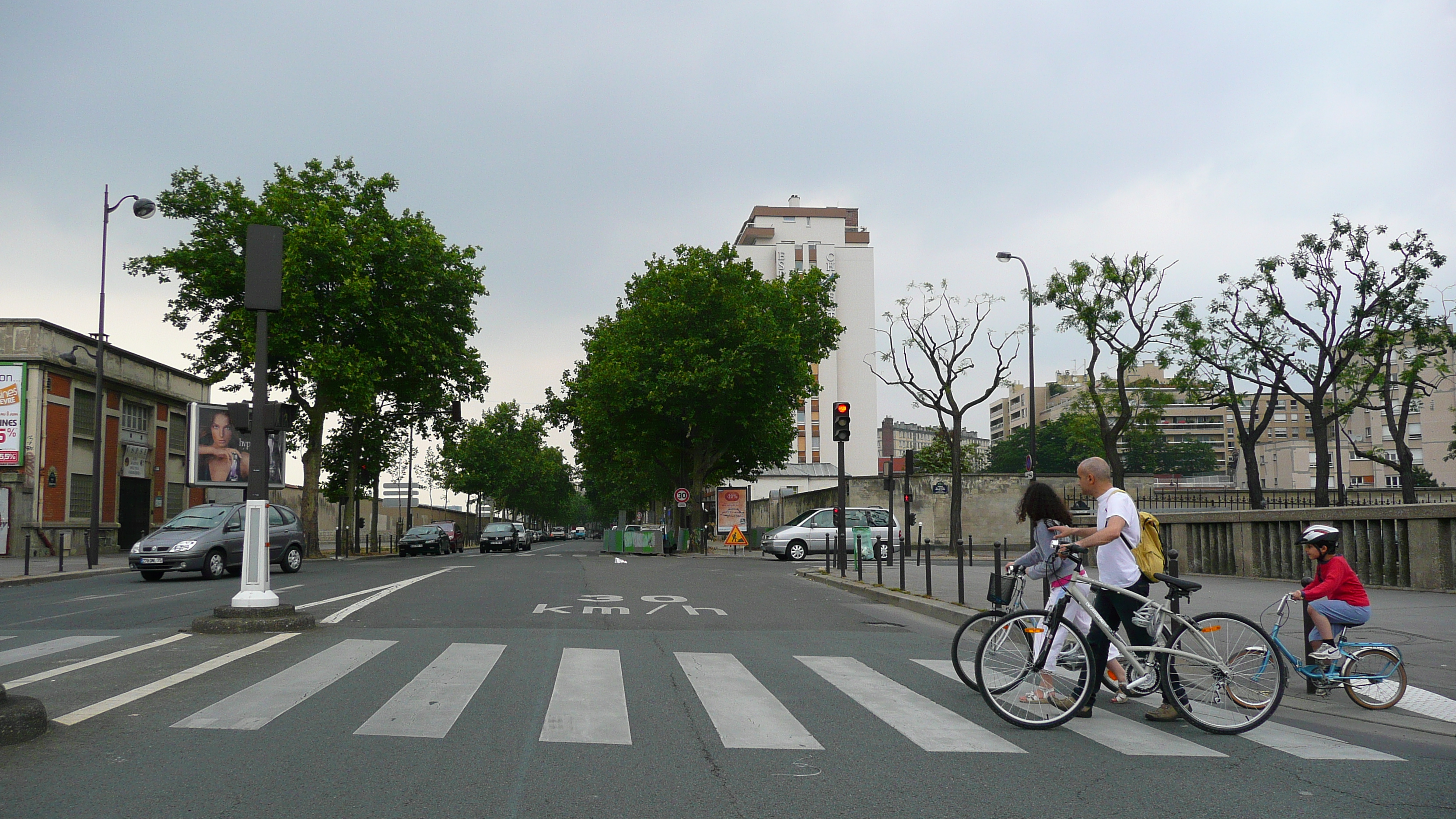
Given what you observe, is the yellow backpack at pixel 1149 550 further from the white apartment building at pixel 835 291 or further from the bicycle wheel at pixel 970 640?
the white apartment building at pixel 835 291

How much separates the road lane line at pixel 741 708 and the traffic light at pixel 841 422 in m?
11.5

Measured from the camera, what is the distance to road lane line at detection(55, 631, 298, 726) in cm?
633

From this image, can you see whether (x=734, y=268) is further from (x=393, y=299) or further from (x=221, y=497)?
(x=221, y=497)

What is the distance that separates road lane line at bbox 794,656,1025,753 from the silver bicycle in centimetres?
38

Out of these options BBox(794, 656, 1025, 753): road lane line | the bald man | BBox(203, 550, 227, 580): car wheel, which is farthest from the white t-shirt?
BBox(203, 550, 227, 580): car wheel

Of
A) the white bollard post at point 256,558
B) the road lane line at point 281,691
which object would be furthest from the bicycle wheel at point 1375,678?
the white bollard post at point 256,558

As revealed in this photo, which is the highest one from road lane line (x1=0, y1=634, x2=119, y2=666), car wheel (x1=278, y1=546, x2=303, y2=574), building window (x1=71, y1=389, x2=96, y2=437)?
building window (x1=71, y1=389, x2=96, y2=437)

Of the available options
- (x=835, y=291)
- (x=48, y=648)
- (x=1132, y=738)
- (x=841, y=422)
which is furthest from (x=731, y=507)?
(x=835, y=291)

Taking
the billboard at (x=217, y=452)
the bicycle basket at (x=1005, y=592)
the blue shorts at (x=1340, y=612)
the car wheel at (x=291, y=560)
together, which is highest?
the billboard at (x=217, y=452)

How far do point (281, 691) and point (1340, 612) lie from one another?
7.55 m

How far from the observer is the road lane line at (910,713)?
19.8ft

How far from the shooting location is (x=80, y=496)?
36.1 meters

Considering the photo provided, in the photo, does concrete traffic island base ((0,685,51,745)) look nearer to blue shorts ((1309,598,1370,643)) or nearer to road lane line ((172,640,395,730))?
road lane line ((172,640,395,730))

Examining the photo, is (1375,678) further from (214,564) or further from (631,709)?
(214,564)
